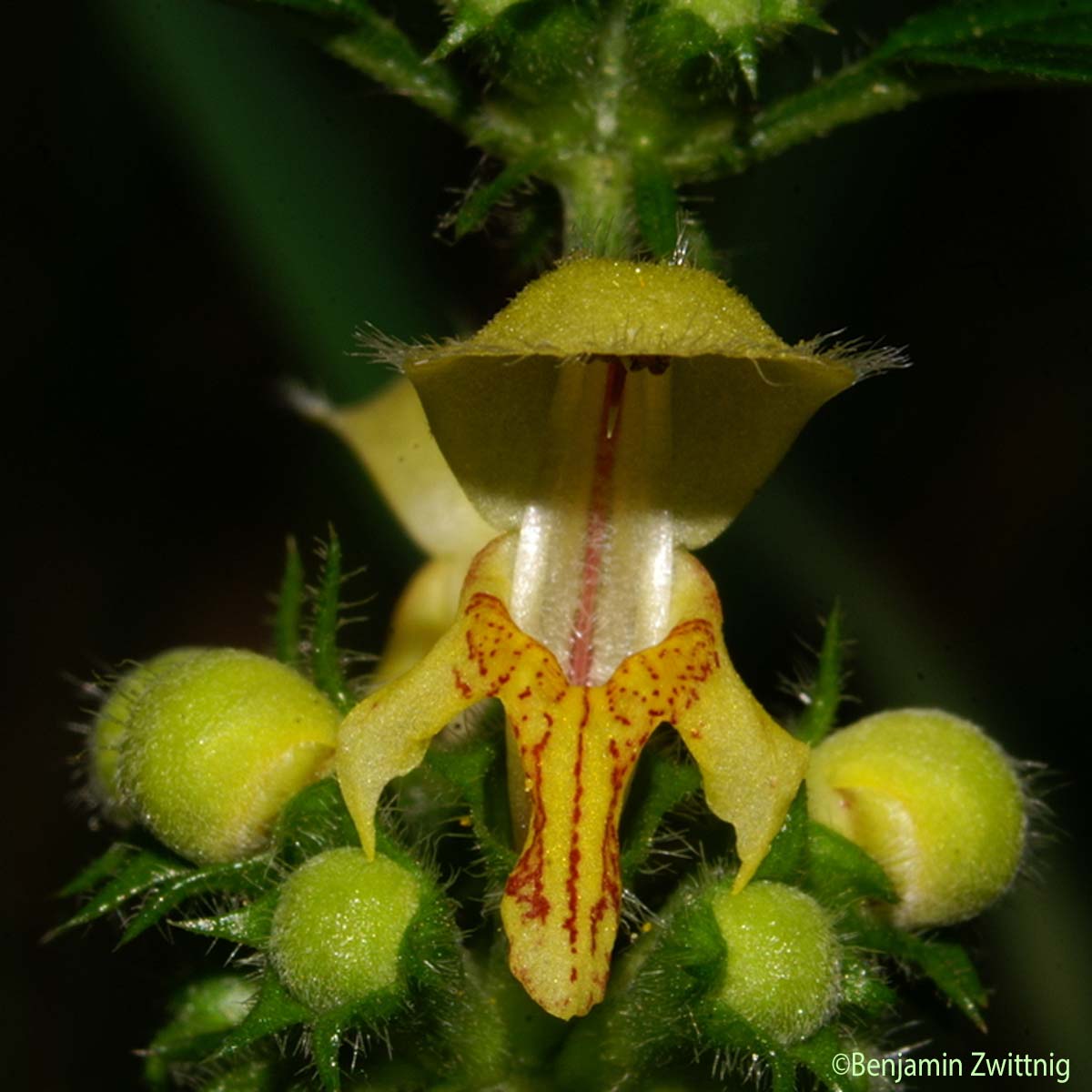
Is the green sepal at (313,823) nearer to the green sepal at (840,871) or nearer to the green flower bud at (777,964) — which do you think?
the green flower bud at (777,964)

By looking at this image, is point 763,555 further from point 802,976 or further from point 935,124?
point 802,976

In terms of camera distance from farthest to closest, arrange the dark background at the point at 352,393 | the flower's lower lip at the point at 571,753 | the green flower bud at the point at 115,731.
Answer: the dark background at the point at 352,393, the green flower bud at the point at 115,731, the flower's lower lip at the point at 571,753

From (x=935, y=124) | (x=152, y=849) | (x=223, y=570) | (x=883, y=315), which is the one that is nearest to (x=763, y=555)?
(x=883, y=315)

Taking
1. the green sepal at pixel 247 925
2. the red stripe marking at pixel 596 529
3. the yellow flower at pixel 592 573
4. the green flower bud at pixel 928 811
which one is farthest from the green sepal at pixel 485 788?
the green flower bud at pixel 928 811

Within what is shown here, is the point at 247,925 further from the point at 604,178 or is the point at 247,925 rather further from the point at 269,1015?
the point at 604,178

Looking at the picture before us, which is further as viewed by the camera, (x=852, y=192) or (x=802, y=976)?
(x=852, y=192)

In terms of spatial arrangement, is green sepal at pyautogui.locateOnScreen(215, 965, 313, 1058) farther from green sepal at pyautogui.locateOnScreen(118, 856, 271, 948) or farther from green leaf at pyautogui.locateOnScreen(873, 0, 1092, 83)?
green leaf at pyautogui.locateOnScreen(873, 0, 1092, 83)
